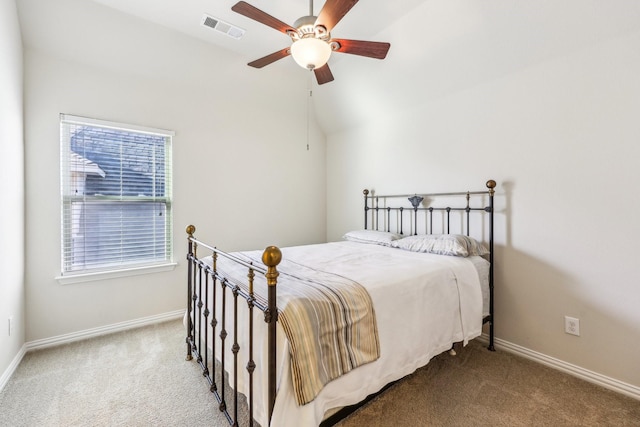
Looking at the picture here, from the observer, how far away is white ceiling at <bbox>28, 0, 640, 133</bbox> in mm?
1925

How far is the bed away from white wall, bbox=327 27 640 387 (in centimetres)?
23

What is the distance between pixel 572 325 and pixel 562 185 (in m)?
1.05

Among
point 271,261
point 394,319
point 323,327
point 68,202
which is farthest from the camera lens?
point 68,202

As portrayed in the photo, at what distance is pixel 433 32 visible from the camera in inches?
95.9

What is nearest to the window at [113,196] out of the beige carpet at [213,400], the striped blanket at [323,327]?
the beige carpet at [213,400]

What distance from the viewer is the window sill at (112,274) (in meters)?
2.50

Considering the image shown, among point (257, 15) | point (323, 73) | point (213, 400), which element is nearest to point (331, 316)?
point (213, 400)

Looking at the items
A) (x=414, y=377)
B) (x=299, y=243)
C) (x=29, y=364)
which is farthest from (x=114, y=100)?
(x=414, y=377)

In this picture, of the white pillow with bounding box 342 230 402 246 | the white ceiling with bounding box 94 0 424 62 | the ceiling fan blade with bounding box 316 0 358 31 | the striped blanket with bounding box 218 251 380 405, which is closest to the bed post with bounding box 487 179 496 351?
the white pillow with bounding box 342 230 402 246

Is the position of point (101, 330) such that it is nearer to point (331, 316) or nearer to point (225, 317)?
point (225, 317)

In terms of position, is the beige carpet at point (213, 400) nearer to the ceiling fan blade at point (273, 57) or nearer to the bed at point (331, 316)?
the bed at point (331, 316)

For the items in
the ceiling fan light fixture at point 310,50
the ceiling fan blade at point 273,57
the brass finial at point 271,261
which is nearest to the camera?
the brass finial at point 271,261

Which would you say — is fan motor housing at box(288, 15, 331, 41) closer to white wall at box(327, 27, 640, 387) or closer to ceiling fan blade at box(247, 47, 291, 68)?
ceiling fan blade at box(247, 47, 291, 68)

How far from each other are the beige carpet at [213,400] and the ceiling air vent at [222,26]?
288 centimetres
